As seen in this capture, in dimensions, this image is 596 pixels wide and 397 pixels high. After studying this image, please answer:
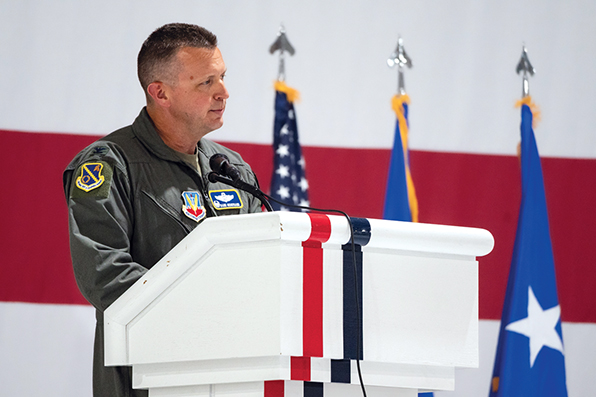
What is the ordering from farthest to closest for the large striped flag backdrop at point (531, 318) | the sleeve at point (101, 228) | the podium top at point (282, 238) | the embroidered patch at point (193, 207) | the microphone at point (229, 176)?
the large striped flag backdrop at point (531, 318), the embroidered patch at point (193, 207), the microphone at point (229, 176), the sleeve at point (101, 228), the podium top at point (282, 238)

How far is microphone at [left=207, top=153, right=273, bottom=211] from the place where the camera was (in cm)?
125

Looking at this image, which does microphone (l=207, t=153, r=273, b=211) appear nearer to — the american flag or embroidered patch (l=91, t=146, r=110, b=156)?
embroidered patch (l=91, t=146, r=110, b=156)

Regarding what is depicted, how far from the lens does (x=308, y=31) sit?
2705 millimetres

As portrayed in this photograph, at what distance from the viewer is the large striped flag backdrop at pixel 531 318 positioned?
2.38 metres

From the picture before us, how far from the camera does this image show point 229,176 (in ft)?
4.35

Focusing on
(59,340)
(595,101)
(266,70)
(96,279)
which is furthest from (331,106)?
(96,279)

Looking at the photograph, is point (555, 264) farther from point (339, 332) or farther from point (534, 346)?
point (339, 332)

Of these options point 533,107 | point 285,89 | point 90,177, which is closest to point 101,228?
point 90,177

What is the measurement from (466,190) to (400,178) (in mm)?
336

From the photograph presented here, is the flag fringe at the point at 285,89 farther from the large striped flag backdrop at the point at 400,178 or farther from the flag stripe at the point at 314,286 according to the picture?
the flag stripe at the point at 314,286

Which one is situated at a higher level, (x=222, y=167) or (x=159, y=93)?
(x=159, y=93)

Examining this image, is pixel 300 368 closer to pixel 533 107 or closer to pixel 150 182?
pixel 150 182

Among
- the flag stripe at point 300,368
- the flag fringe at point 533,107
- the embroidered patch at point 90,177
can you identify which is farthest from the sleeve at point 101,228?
the flag fringe at point 533,107

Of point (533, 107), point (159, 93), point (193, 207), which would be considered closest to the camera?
point (193, 207)
